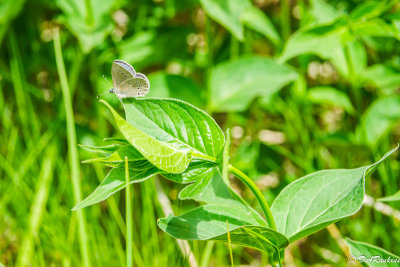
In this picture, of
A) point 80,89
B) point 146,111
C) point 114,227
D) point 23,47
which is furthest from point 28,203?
point 146,111

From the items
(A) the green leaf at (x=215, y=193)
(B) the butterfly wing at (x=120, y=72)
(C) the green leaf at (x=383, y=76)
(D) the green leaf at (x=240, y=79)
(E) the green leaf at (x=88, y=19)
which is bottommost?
(C) the green leaf at (x=383, y=76)

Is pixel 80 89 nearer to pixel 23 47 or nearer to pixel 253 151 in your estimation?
pixel 23 47

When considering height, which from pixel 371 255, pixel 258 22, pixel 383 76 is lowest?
pixel 371 255

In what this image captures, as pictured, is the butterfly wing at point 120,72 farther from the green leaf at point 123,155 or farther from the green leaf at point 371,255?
the green leaf at point 371,255

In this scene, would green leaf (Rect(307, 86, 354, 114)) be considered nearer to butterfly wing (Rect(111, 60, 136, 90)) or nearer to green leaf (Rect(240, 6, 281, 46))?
green leaf (Rect(240, 6, 281, 46))

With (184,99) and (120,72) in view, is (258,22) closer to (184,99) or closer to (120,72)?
(184,99)

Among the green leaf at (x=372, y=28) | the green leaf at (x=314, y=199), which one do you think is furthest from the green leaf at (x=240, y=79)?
the green leaf at (x=314, y=199)

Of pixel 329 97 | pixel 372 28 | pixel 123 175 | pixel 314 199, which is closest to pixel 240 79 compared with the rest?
pixel 329 97
